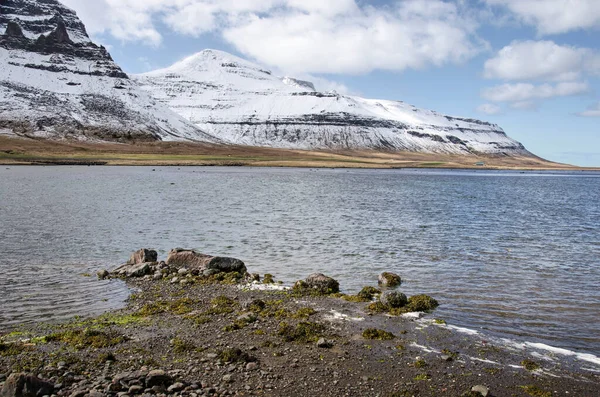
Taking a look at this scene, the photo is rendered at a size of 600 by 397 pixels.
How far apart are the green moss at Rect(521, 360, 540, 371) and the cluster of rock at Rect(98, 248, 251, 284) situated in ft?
45.7

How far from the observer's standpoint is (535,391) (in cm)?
1259

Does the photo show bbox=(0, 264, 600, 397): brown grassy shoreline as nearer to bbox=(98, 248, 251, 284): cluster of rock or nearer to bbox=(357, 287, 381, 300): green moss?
bbox=(357, 287, 381, 300): green moss

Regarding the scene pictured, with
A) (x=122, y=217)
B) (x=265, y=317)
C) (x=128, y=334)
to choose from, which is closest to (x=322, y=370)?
(x=265, y=317)

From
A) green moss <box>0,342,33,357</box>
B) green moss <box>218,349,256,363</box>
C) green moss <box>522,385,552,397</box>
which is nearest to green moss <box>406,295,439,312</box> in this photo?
green moss <box>522,385,552,397</box>

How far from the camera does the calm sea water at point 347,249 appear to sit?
19797mm

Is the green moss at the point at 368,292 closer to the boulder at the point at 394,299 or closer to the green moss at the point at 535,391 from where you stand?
the boulder at the point at 394,299

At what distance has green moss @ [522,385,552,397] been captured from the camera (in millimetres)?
12438

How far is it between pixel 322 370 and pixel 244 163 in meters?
186

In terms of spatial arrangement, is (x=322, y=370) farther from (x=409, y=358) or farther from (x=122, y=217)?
(x=122, y=217)

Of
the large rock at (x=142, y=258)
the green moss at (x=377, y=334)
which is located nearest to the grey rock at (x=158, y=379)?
the green moss at (x=377, y=334)

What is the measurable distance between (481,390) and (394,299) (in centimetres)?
740

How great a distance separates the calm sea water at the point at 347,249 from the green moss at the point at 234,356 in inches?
302

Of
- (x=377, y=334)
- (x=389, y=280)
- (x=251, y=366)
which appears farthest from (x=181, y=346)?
(x=389, y=280)

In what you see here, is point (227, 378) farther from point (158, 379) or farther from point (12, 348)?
point (12, 348)
